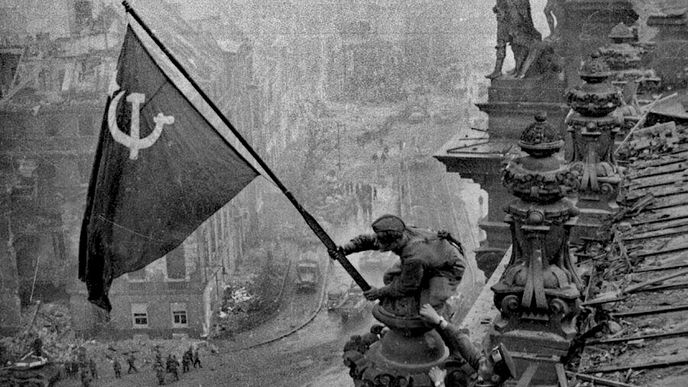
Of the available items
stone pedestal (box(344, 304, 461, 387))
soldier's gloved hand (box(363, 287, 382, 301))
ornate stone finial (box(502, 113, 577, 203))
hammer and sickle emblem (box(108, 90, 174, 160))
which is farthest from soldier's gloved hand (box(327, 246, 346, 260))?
Result: hammer and sickle emblem (box(108, 90, 174, 160))

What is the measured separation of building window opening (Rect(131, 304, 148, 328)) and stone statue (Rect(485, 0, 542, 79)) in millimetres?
26953

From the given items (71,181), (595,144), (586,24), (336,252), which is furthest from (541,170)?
(71,181)

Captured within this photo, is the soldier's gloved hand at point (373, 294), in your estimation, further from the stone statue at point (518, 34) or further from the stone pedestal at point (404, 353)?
the stone statue at point (518, 34)

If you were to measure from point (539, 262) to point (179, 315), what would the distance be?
36.6m

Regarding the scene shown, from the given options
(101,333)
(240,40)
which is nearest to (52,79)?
(101,333)

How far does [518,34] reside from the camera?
2105 centimetres

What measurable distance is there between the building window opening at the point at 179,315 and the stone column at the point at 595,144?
32505 mm

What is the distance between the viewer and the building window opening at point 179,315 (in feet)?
139

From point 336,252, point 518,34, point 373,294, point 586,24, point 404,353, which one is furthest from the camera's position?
point 586,24

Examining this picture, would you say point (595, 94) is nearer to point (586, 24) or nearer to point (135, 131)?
point (135, 131)

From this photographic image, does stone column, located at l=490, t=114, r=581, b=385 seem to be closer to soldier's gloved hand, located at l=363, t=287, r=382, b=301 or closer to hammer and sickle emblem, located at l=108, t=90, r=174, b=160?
soldier's gloved hand, located at l=363, t=287, r=382, b=301

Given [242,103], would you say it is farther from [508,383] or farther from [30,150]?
[508,383]

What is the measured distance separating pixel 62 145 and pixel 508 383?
39835 mm

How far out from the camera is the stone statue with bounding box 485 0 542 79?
21000 millimetres
